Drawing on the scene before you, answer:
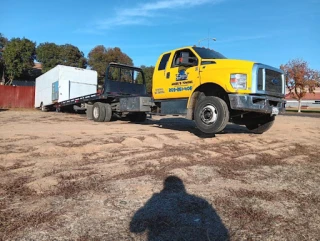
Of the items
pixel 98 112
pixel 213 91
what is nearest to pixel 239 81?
pixel 213 91

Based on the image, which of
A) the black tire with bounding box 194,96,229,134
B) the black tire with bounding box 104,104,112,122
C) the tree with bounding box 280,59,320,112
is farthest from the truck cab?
the tree with bounding box 280,59,320,112

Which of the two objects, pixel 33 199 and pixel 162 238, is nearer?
pixel 162 238

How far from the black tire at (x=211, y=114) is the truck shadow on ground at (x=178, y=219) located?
11.1ft

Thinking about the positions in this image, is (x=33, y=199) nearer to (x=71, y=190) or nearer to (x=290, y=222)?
(x=71, y=190)

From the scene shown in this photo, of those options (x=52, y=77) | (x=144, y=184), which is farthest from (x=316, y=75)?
(x=144, y=184)

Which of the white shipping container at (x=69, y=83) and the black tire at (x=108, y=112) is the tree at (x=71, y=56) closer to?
the white shipping container at (x=69, y=83)

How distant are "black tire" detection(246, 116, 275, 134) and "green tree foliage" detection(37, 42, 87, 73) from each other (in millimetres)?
47777

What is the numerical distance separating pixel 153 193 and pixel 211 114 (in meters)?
3.69

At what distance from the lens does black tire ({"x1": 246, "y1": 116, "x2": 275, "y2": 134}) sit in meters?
8.48

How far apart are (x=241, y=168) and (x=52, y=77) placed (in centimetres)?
1736

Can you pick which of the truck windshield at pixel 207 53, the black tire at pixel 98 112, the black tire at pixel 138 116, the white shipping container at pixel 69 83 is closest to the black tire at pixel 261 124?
the truck windshield at pixel 207 53

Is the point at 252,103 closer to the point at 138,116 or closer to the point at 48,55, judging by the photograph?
the point at 138,116

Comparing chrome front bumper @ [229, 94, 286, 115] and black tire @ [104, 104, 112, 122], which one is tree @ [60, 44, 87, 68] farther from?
chrome front bumper @ [229, 94, 286, 115]

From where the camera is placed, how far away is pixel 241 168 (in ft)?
16.2
